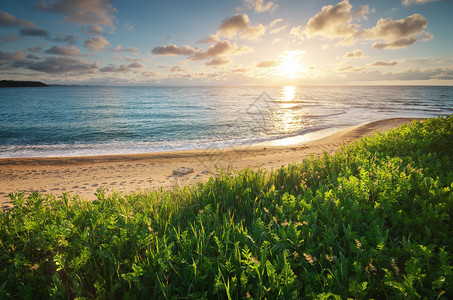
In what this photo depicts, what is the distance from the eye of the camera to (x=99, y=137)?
21.4 m

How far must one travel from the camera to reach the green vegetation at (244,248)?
2.04 metres

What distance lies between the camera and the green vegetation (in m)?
2.04

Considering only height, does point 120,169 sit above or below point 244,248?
below

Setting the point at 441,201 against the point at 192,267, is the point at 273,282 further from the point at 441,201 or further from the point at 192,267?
the point at 441,201

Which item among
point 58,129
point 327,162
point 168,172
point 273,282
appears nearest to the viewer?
point 273,282

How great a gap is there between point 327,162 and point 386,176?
1858mm

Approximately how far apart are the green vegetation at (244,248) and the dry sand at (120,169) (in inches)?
164

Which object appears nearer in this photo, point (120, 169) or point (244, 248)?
point (244, 248)

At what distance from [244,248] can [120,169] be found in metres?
11.6

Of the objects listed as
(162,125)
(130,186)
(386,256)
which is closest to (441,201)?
(386,256)

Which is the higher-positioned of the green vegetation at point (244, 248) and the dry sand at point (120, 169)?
the green vegetation at point (244, 248)

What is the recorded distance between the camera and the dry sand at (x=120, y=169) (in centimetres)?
922

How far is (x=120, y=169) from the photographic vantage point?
39.7 feet

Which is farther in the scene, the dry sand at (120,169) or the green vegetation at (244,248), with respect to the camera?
the dry sand at (120,169)
